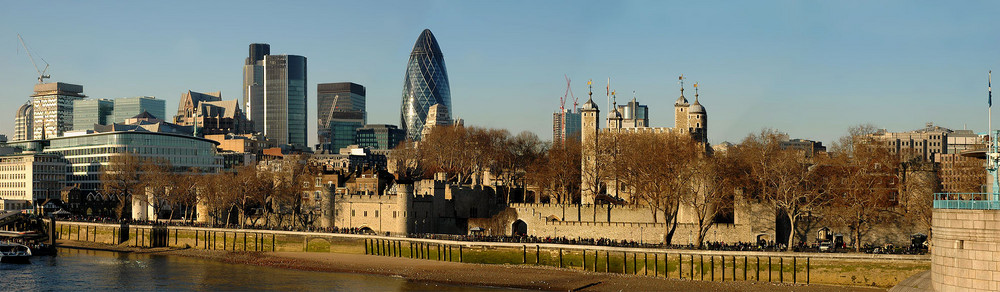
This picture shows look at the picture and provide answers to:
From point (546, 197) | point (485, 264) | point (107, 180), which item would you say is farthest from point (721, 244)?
point (107, 180)

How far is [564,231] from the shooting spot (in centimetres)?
9281

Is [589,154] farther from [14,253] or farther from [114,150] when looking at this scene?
[114,150]

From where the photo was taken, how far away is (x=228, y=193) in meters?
110

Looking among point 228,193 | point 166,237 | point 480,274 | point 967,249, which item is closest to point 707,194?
point 480,274

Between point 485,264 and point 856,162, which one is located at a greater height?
point 856,162

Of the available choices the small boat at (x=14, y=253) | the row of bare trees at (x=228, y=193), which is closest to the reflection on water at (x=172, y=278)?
the small boat at (x=14, y=253)

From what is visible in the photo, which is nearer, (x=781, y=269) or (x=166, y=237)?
(x=781, y=269)

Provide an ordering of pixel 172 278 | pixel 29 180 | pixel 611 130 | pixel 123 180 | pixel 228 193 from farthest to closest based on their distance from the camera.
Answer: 1. pixel 29 180
2. pixel 123 180
3. pixel 611 130
4. pixel 228 193
5. pixel 172 278

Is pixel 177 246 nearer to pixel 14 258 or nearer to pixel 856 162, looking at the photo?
pixel 14 258

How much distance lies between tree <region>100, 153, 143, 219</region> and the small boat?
32.0 meters

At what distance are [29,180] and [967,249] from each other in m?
145

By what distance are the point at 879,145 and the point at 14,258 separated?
3133 inches

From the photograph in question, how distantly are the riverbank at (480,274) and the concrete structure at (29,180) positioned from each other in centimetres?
6309

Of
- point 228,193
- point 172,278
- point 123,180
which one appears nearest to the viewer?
point 172,278
